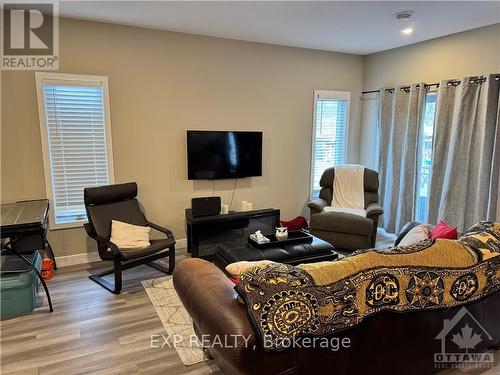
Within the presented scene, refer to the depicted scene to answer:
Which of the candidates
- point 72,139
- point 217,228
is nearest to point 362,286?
point 217,228

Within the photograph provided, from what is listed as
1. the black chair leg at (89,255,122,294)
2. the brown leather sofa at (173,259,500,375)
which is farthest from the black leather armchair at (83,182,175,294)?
the brown leather sofa at (173,259,500,375)

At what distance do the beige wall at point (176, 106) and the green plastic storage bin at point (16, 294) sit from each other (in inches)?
39.7

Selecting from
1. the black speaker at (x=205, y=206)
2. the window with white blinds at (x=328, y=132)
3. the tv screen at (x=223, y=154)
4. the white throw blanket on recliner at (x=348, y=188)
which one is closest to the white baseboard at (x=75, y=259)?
the black speaker at (x=205, y=206)

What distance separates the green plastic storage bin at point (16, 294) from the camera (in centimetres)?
284

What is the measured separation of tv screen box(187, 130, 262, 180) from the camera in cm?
437

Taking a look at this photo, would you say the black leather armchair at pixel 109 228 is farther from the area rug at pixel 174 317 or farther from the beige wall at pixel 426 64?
the beige wall at pixel 426 64

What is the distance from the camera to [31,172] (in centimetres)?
366

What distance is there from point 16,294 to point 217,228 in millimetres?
2066

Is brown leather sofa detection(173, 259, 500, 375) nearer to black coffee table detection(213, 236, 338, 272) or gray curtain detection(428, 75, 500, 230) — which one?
black coffee table detection(213, 236, 338, 272)

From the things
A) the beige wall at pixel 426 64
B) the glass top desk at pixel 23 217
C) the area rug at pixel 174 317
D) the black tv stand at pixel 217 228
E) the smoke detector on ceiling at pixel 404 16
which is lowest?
the area rug at pixel 174 317

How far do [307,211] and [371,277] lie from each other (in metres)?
3.88

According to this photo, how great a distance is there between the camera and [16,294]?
113 inches

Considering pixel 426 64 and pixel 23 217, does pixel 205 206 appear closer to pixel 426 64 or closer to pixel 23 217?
pixel 23 217

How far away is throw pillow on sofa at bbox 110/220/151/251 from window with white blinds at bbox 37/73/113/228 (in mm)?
620
